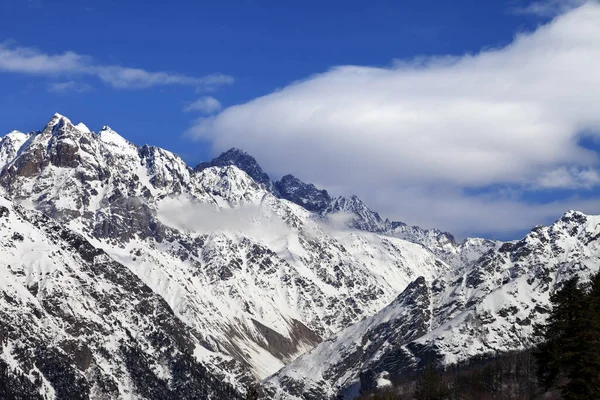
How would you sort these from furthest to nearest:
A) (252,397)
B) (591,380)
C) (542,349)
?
(252,397) → (542,349) → (591,380)

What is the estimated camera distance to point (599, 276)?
10456 cm

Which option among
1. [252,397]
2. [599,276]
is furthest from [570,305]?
[252,397]

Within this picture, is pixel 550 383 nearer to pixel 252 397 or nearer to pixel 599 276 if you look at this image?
pixel 599 276

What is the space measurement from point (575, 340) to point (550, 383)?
11.7 metres

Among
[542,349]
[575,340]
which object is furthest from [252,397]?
[575,340]

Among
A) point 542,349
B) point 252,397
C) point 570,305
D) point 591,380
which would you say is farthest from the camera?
point 252,397

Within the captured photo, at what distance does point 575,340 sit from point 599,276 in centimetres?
1188

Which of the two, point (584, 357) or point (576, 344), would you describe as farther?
point (576, 344)

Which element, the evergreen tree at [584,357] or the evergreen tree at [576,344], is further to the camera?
the evergreen tree at [576,344]

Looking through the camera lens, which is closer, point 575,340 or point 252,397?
point 575,340

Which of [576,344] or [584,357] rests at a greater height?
Answer: [576,344]

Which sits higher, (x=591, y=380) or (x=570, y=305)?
(x=570, y=305)

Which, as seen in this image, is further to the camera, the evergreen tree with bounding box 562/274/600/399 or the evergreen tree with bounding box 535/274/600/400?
the evergreen tree with bounding box 535/274/600/400

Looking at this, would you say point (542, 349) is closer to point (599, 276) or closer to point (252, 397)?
point (599, 276)
